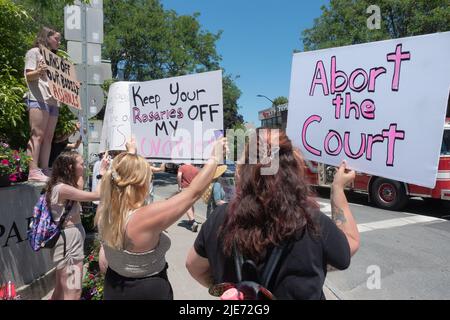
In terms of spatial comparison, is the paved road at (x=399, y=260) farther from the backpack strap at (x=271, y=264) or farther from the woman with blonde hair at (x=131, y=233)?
the backpack strap at (x=271, y=264)

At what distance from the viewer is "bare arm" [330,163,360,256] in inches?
72.3

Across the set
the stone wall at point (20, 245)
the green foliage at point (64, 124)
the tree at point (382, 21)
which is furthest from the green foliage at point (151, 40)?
the stone wall at point (20, 245)

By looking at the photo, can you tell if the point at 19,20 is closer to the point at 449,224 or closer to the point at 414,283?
the point at 414,283

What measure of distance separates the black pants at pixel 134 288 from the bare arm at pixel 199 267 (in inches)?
18.2

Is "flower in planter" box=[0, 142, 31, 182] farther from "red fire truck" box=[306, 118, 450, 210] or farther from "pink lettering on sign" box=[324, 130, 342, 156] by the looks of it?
"red fire truck" box=[306, 118, 450, 210]

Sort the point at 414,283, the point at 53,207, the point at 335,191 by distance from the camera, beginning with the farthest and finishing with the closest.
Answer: the point at 414,283, the point at 53,207, the point at 335,191

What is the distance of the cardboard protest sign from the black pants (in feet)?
6.62

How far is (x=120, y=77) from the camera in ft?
64.3

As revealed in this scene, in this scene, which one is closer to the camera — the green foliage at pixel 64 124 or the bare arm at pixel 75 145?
the green foliage at pixel 64 124

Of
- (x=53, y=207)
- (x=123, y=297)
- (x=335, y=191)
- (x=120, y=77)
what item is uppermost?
(x=120, y=77)

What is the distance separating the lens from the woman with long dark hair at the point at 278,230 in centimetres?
158

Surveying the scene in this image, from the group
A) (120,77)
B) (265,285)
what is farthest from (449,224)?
(120,77)

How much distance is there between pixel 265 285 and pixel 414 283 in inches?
165

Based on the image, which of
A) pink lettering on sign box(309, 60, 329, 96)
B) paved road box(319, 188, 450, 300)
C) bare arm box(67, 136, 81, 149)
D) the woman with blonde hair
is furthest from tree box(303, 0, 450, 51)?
the woman with blonde hair
